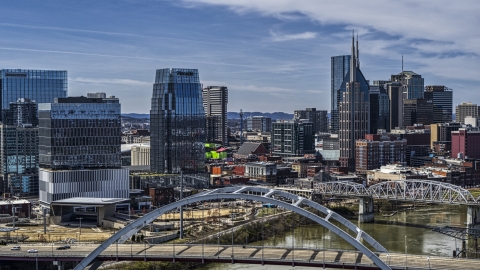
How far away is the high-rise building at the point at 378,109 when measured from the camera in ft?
559

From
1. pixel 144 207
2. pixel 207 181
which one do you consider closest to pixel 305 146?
pixel 207 181

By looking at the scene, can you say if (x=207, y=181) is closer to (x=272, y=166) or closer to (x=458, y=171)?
(x=272, y=166)

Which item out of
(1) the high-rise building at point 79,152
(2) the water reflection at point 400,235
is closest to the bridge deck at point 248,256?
(2) the water reflection at point 400,235

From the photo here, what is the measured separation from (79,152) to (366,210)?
28418 mm

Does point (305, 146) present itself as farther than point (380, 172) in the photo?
Yes

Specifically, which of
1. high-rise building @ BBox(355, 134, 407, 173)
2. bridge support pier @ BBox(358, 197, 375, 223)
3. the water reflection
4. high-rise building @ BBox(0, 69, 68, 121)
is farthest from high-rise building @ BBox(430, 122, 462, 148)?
bridge support pier @ BBox(358, 197, 375, 223)

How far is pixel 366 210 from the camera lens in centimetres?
7306

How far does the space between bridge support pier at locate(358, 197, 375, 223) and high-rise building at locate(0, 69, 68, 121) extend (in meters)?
64.2

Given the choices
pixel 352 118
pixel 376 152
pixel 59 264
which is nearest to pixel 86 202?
pixel 59 264

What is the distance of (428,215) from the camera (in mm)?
76375

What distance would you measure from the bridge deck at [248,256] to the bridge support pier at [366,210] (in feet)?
106

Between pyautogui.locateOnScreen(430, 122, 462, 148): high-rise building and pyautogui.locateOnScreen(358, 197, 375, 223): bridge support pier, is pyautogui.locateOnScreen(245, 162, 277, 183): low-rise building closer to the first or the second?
pyautogui.locateOnScreen(358, 197, 375, 223): bridge support pier

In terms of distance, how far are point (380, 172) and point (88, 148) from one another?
46208 mm

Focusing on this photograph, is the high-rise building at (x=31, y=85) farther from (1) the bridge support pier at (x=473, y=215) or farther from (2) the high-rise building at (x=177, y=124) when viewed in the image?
(1) the bridge support pier at (x=473, y=215)
